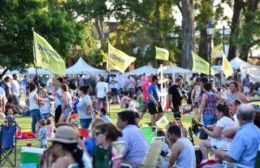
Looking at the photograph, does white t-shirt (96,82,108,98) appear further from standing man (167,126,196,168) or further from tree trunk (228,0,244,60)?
tree trunk (228,0,244,60)

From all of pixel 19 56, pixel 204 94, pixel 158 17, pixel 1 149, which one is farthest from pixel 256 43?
pixel 1 149

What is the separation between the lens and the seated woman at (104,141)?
8695mm

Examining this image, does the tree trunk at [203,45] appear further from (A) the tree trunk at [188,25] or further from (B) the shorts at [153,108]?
(B) the shorts at [153,108]

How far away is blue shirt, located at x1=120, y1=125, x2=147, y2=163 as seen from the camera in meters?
9.88

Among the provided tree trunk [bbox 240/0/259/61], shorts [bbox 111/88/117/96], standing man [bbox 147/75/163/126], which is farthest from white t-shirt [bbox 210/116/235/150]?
tree trunk [bbox 240/0/259/61]

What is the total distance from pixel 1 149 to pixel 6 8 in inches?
730

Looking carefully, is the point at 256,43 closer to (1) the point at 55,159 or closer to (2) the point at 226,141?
(2) the point at 226,141

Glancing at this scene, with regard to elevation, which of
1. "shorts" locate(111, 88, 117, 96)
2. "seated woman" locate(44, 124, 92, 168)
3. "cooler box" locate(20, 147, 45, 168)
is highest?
"seated woman" locate(44, 124, 92, 168)

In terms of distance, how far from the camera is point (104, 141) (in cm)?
875

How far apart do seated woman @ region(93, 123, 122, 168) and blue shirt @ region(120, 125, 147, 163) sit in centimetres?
108

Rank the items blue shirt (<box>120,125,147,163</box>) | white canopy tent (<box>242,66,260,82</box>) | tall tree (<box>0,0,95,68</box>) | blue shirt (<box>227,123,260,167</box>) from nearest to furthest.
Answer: blue shirt (<box>227,123,260,167</box>) < blue shirt (<box>120,125,147,163</box>) < tall tree (<box>0,0,95,68</box>) < white canopy tent (<box>242,66,260,82</box>)

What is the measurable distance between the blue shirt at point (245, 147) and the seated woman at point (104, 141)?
1.45 metres

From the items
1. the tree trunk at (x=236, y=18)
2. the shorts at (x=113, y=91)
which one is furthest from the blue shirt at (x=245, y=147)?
the tree trunk at (x=236, y=18)

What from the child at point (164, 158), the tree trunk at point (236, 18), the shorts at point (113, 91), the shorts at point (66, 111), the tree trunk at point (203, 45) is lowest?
the shorts at point (113, 91)
